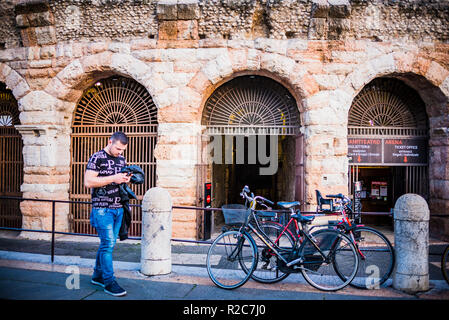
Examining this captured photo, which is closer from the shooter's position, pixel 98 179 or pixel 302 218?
pixel 98 179

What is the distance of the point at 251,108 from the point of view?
7.72 m

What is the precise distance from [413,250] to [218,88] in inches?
211

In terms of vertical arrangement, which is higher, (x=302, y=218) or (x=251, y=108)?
(x=251, y=108)

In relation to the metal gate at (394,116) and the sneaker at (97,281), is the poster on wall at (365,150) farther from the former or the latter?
the sneaker at (97,281)

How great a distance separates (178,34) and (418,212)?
585cm

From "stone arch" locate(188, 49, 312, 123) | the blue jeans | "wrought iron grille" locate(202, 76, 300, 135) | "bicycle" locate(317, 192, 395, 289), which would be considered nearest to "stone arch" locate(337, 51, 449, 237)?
"stone arch" locate(188, 49, 312, 123)

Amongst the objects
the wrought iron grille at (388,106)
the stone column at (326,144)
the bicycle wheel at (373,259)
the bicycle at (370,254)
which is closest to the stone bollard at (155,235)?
the bicycle at (370,254)

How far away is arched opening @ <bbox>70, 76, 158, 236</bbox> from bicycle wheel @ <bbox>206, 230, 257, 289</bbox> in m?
3.88

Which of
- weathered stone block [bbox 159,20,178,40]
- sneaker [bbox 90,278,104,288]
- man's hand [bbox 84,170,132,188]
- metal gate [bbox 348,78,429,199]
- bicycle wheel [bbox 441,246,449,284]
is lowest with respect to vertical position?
sneaker [bbox 90,278,104,288]

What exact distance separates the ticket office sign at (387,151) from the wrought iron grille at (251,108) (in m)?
1.52

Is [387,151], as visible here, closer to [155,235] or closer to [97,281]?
[155,235]

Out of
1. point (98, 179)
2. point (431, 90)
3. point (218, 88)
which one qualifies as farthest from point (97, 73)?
point (431, 90)

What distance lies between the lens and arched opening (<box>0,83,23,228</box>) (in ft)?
27.7

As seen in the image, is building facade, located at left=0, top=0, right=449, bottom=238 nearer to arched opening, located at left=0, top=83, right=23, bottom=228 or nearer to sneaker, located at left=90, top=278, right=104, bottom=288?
arched opening, located at left=0, top=83, right=23, bottom=228
